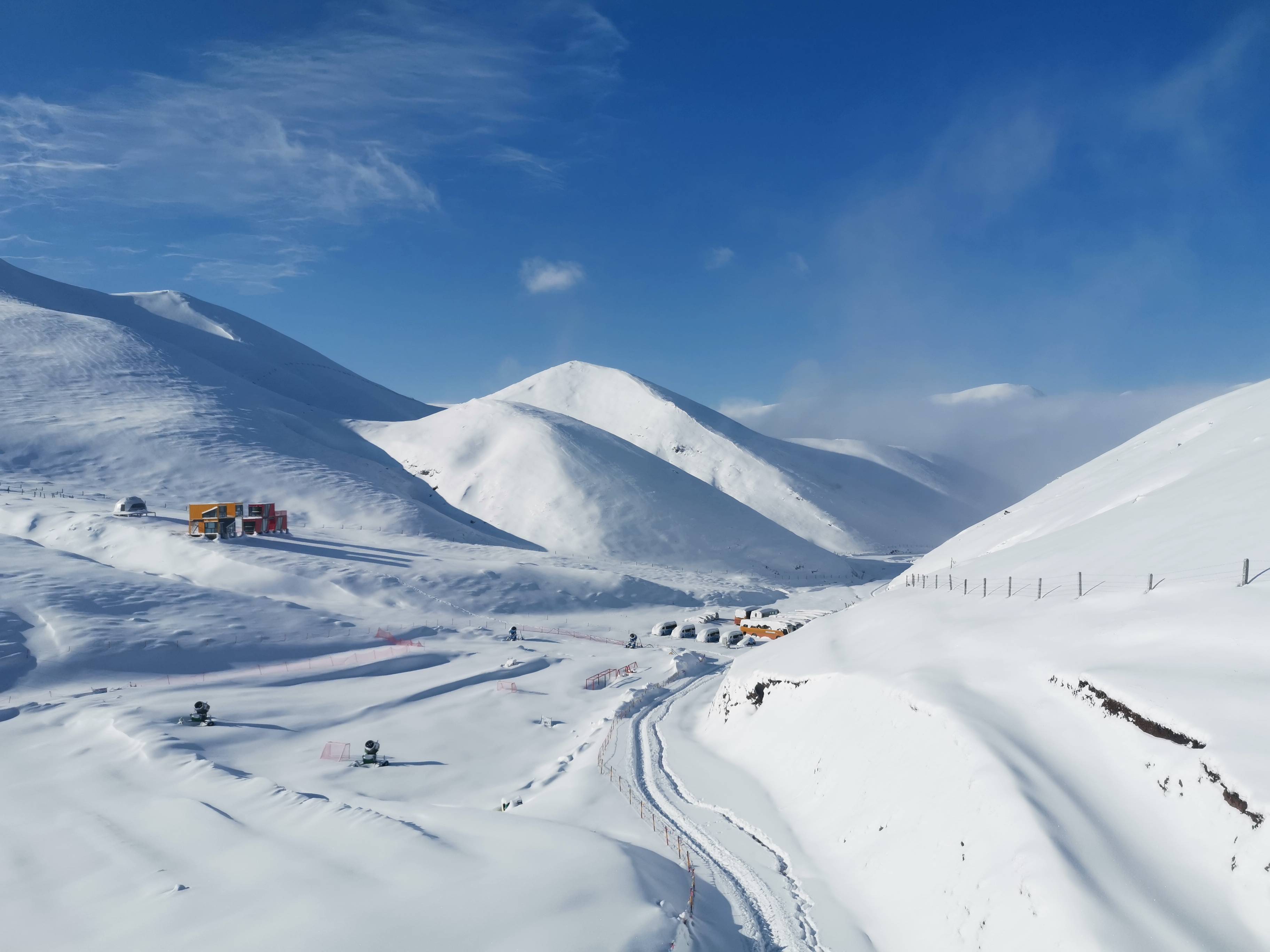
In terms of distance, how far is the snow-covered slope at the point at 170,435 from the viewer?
77125 mm

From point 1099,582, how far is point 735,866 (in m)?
11.8

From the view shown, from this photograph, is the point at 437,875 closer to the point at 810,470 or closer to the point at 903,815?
the point at 903,815

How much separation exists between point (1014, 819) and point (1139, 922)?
234cm

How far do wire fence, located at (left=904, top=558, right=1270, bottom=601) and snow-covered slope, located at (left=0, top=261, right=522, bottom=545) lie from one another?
2410 inches

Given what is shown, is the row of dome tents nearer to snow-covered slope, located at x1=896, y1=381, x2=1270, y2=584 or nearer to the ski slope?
the ski slope

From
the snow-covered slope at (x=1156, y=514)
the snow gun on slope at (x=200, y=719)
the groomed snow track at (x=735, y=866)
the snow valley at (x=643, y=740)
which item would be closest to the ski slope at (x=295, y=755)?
the snow valley at (x=643, y=740)

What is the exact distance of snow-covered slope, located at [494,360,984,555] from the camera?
129750 mm

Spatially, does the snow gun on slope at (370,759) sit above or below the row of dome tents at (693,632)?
below

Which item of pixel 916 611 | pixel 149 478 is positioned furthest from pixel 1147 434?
pixel 149 478

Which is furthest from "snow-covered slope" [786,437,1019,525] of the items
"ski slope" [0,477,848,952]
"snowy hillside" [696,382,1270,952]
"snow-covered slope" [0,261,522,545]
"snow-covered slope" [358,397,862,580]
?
"snowy hillside" [696,382,1270,952]

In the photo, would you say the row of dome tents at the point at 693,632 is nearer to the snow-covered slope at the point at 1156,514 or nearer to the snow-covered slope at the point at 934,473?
the snow-covered slope at the point at 1156,514

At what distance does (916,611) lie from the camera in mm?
24953

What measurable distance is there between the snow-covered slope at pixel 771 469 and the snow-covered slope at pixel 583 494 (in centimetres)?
2040

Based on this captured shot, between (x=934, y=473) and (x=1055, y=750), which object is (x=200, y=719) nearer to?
(x=1055, y=750)
